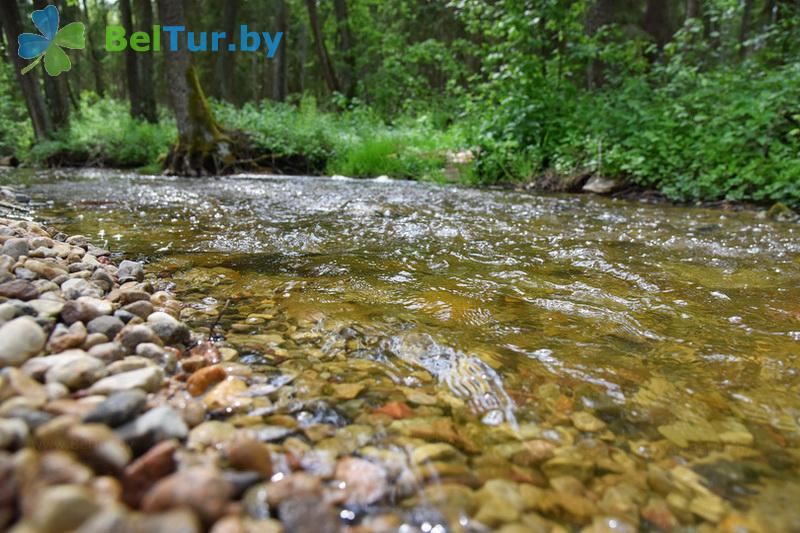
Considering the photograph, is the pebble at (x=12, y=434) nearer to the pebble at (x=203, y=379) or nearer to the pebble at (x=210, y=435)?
the pebble at (x=210, y=435)

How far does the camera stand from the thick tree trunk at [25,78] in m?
12.5

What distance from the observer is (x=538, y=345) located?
186cm

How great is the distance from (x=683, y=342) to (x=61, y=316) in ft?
7.71

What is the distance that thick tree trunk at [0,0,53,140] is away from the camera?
12508 mm

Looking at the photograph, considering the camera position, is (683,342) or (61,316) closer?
(61,316)

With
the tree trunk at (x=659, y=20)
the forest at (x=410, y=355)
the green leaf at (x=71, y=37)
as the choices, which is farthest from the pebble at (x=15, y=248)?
the tree trunk at (x=659, y=20)

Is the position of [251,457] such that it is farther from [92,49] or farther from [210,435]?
[92,49]

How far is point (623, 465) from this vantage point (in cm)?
121

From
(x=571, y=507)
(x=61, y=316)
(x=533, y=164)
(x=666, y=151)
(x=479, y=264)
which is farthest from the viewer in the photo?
(x=533, y=164)

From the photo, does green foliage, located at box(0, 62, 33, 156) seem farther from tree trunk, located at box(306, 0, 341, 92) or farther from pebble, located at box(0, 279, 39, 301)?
pebble, located at box(0, 279, 39, 301)

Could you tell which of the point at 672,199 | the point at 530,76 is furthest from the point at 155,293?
the point at 530,76

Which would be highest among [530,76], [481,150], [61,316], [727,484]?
[530,76]

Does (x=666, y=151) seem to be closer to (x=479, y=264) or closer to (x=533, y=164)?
(x=533, y=164)

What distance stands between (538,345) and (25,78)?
1632 cm
